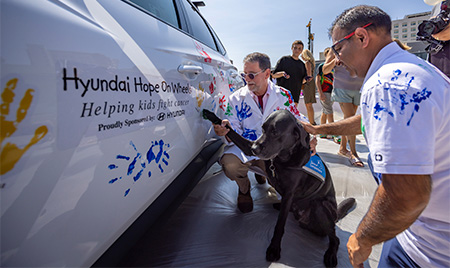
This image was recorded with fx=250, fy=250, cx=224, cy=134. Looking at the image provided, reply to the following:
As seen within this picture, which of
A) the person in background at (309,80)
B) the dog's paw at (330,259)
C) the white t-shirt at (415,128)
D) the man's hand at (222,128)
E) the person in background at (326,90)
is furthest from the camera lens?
the person in background at (309,80)

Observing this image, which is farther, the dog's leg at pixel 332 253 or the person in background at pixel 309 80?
the person in background at pixel 309 80

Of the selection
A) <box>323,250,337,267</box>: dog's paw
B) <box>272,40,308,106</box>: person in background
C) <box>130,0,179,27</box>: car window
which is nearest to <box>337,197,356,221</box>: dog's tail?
<box>323,250,337,267</box>: dog's paw

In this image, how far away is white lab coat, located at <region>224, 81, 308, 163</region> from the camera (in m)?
2.06

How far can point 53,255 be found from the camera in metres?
0.65

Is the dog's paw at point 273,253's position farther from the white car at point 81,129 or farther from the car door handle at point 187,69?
the car door handle at point 187,69

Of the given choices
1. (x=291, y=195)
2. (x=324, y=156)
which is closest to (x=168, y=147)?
(x=291, y=195)

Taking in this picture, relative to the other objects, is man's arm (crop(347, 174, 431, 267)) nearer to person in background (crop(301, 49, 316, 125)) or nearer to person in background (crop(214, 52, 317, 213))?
person in background (crop(214, 52, 317, 213))

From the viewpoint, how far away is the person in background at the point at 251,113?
79.5 inches

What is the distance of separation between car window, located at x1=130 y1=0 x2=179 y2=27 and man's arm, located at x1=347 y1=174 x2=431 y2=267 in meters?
1.33

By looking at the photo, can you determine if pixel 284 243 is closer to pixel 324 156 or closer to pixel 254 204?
pixel 254 204

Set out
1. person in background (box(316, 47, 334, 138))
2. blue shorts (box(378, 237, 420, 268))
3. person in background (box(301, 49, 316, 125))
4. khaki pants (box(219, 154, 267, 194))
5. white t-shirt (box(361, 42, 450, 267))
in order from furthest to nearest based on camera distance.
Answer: person in background (box(301, 49, 316, 125))
person in background (box(316, 47, 334, 138))
khaki pants (box(219, 154, 267, 194))
blue shorts (box(378, 237, 420, 268))
white t-shirt (box(361, 42, 450, 267))

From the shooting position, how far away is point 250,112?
2131 mm

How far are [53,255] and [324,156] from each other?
11.2 ft

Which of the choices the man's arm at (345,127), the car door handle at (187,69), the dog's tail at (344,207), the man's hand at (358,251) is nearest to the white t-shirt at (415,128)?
the man's hand at (358,251)
